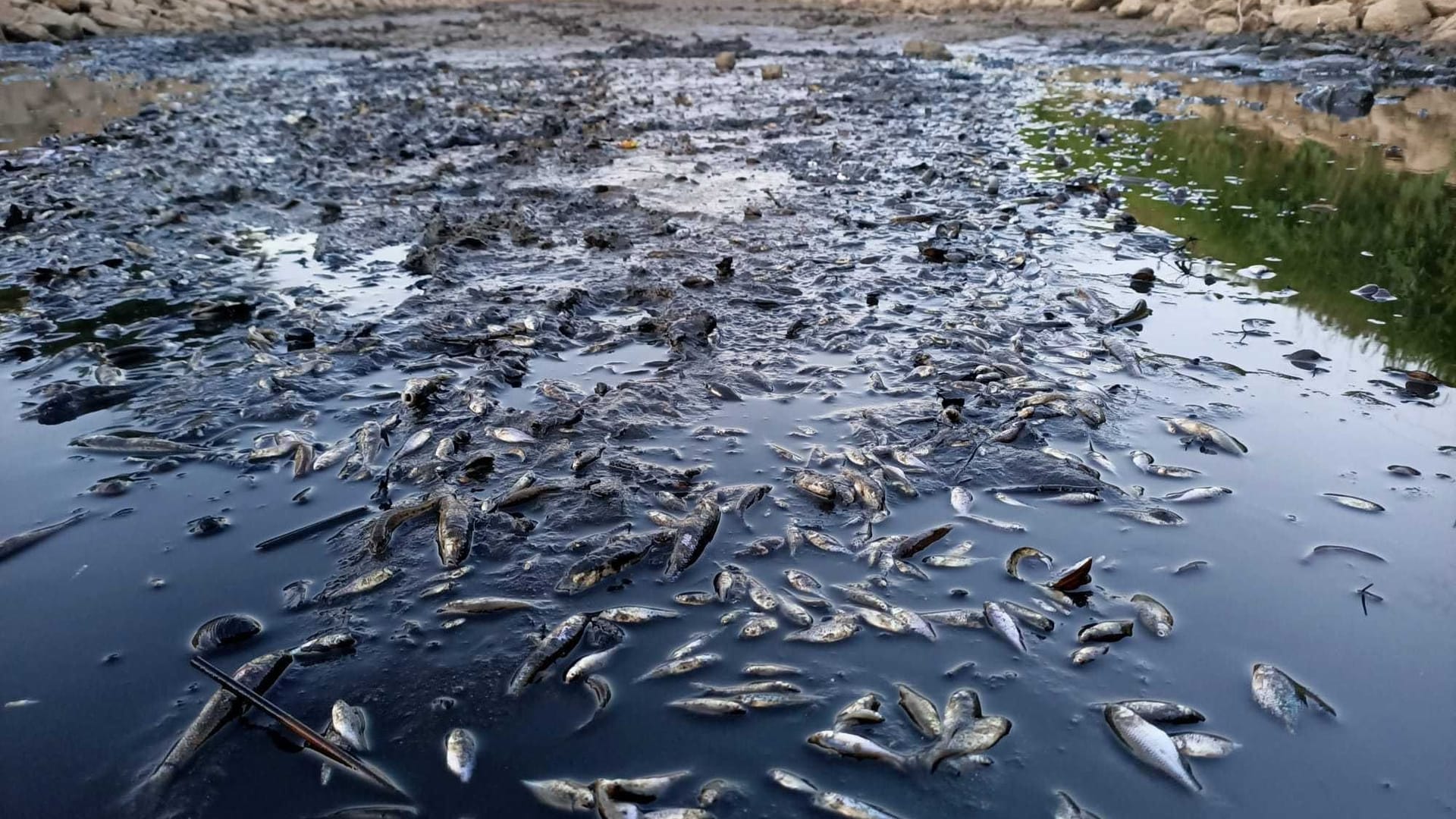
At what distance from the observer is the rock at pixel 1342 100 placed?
14477 mm

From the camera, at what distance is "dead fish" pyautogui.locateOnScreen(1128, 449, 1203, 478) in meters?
4.10

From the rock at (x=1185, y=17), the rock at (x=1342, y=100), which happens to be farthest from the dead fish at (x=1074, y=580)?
the rock at (x=1185, y=17)

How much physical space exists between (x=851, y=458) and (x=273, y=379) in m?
3.59

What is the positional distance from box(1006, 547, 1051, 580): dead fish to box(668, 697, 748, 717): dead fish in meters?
1.37

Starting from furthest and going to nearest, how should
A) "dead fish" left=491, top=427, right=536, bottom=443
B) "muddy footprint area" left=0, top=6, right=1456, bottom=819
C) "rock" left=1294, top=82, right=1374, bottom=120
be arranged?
"rock" left=1294, top=82, right=1374, bottom=120, "dead fish" left=491, top=427, right=536, bottom=443, "muddy footprint area" left=0, top=6, right=1456, bottom=819

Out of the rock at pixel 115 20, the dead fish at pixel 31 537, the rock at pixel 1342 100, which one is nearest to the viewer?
the dead fish at pixel 31 537

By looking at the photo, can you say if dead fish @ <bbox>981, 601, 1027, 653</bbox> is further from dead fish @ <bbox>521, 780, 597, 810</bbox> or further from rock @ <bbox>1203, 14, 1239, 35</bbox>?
rock @ <bbox>1203, 14, 1239, 35</bbox>

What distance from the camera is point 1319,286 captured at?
21.5ft

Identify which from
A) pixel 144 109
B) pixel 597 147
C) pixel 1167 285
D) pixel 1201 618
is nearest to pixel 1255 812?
pixel 1201 618

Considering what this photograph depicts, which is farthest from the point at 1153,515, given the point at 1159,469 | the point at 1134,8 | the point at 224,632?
the point at 1134,8

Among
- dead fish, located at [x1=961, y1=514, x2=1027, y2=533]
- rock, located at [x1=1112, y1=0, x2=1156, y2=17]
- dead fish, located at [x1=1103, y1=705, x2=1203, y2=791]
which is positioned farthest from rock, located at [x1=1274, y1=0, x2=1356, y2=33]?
dead fish, located at [x1=1103, y1=705, x2=1203, y2=791]

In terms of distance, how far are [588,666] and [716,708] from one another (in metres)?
0.51

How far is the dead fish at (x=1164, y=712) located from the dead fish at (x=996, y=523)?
1031 millimetres

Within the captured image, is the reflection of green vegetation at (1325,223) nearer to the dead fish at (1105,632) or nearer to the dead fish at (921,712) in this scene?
the dead fish at (1105,632)
